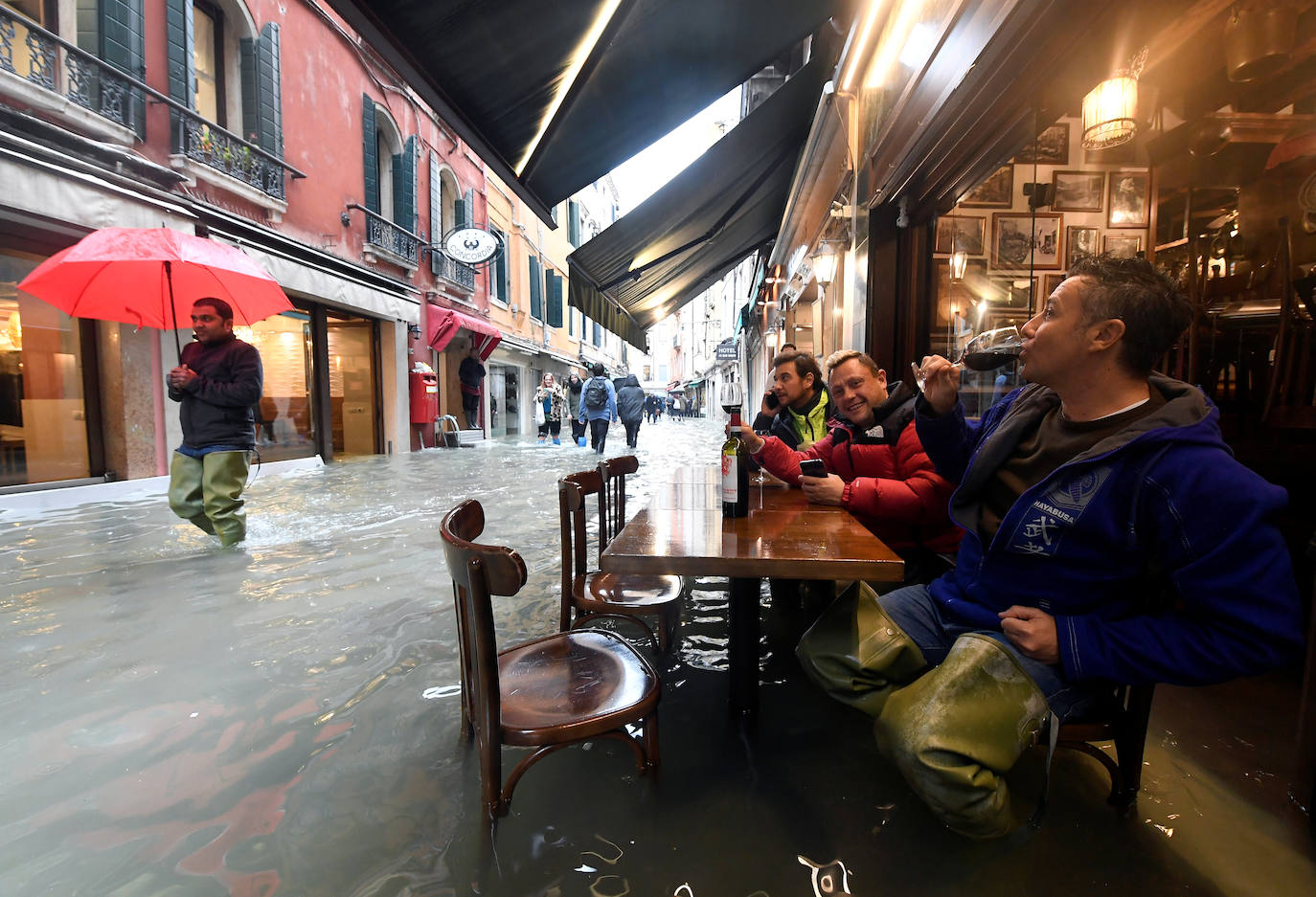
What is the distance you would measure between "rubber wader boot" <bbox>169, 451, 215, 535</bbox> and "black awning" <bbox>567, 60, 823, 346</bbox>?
445 cm

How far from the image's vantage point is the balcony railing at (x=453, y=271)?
12719 millimetres

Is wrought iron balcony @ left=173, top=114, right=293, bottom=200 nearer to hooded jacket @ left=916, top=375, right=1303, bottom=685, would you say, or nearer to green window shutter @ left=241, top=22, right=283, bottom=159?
green window shutter @ left=241, top=22, right=283, bottom=159

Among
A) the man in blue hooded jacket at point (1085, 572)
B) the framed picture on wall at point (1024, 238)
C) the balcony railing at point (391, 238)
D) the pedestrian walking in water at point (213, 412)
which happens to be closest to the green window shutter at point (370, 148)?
the balcony railing at point (391, 238)

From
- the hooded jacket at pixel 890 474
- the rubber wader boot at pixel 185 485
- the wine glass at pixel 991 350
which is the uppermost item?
the wine glass at pixel 991 350

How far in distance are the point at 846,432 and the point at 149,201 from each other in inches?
300

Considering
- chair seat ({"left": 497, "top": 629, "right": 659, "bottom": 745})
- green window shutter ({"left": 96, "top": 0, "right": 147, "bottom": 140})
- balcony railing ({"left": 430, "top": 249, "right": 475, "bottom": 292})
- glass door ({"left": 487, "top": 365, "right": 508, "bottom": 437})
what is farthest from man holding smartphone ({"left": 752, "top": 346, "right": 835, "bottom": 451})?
glass door ({"left": 487, "top": 365, "right": 508, "bottom": 437})

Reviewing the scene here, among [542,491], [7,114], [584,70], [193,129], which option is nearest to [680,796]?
[584,70]

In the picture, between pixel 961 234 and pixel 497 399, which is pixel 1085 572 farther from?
pixel 497 399

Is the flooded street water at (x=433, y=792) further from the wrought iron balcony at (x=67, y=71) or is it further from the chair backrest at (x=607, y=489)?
the wrought iron balcony at (x=67, y=71)

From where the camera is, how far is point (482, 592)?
1205 millimetres

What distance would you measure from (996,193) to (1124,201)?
868 millimetres

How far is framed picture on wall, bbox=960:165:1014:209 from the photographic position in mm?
4539

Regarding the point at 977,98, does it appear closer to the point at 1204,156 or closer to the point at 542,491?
the point at 1204,156

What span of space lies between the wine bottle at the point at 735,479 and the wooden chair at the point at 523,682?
1.92 feet
